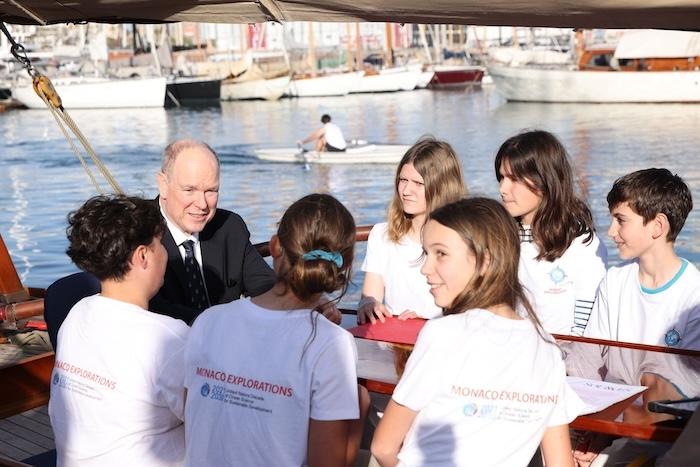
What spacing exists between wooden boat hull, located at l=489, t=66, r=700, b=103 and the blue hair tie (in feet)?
148

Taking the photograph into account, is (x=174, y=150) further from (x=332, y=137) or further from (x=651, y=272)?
(x=332, y=137)

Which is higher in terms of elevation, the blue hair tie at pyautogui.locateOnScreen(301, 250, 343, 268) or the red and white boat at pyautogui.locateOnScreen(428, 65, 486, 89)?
the blue hair tie at pyautogui.locateOnScreen(301, 250, 343, 268)

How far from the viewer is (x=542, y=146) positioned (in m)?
3.99

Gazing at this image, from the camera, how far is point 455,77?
210ft

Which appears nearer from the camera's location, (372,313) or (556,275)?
(372,313)

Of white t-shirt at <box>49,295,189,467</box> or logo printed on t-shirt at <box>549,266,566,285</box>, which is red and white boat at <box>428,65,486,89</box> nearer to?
logo printed on t-shirt at <box>549,266,566,285</box>

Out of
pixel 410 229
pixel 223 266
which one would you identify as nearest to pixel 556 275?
pixel 410 229

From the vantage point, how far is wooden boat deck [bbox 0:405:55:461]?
4.52m

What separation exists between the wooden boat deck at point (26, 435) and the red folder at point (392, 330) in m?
1.64

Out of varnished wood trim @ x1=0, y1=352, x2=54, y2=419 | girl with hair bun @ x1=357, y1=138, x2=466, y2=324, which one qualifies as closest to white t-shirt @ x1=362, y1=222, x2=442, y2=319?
girl with hair bun @ x1=357, y1=138, x2=466, y2=324

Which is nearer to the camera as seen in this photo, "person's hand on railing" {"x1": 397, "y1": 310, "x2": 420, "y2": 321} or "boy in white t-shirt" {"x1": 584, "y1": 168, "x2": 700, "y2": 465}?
"boy in white t-shirt" {"x1": 584, "y1": 168, "x2": 700, "y2": 465}

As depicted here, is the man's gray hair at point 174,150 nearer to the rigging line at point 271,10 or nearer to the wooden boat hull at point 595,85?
the rigging line at point 271,10

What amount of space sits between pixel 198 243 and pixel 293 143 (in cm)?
3065

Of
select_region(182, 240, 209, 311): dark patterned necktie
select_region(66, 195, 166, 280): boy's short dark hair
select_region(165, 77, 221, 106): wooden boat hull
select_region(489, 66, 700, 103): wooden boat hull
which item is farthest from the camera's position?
select_region(165, 77, 221, 106): wooden boat hull
